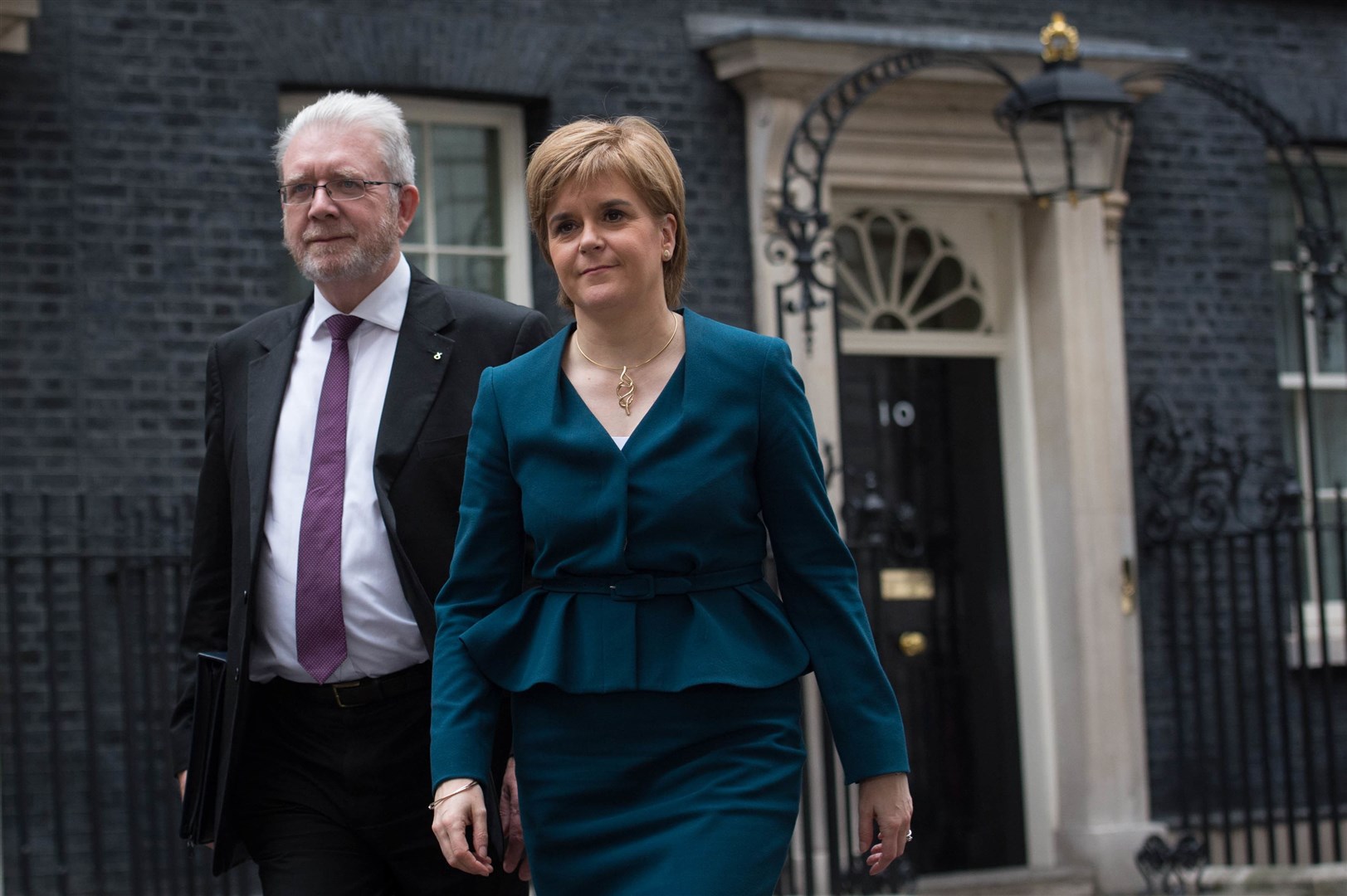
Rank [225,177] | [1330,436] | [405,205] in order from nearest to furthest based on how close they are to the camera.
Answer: [405,205] → [225,177] → [1330,436]

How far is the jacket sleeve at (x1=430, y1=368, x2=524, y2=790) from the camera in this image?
3139mm

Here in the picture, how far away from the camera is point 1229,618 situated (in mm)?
9672

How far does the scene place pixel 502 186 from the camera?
870 centimetres

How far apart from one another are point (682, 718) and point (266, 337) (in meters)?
Answer: 1.39

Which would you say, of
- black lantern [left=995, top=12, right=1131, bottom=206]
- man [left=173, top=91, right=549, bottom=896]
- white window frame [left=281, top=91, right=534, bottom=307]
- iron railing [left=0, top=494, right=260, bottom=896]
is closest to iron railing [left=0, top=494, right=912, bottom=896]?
iron railing [left=0, top=494, right=260, bottom=896]

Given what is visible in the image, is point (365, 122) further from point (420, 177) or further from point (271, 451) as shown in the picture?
point (420, 177)

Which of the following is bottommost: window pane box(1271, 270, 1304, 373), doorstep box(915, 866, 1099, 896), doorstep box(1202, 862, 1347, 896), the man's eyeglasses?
doorstep box(915, 866, 1099, 896)

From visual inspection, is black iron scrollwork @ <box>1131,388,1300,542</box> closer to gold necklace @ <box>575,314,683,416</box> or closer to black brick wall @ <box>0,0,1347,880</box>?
black brick wall @ <box>0,0,1347,880</box>

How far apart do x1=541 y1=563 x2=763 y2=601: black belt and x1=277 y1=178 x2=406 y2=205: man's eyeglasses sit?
1036mm

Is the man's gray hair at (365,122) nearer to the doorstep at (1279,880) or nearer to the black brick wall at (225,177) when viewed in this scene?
the black brick wall at (225,177)

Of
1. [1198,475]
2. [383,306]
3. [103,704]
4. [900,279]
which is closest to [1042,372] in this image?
[900,279]

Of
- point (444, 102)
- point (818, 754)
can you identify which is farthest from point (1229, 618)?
point (444, 102)

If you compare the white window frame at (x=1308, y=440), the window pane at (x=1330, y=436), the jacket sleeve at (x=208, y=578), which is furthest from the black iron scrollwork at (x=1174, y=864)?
the jacket sleeve at (x=208, y=578)

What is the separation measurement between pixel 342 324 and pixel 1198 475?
21.9 ft
